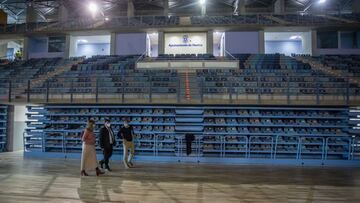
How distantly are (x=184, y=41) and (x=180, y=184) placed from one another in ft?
55.6

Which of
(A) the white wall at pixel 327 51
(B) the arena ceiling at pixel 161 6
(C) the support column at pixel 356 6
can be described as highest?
(B) the arena ceiling at pixel 161 6

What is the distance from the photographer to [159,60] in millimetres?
18766

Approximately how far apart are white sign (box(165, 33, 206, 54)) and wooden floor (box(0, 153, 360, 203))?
46.4 ft

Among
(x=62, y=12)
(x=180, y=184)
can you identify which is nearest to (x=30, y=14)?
(x=62, y=12)

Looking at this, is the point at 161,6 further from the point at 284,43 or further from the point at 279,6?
the point at 284,43

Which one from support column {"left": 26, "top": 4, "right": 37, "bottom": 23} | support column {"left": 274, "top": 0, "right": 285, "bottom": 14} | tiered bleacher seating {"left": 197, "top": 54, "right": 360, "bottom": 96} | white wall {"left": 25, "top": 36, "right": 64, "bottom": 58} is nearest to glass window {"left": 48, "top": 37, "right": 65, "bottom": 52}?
white wall {"left": 25, "top": 36, "right": 64, "bottom": 58}

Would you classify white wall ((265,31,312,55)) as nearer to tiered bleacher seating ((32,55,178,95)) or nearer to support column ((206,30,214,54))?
support column ((206,30,214,54))

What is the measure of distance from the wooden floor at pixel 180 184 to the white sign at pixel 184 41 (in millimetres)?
14150

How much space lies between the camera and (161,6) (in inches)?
996

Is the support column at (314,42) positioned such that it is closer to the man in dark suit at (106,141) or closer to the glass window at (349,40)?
the glass window at (349,40)

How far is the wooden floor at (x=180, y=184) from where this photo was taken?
17.4ft

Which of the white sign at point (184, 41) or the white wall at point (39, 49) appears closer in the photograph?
the white sign at point (184, 41)

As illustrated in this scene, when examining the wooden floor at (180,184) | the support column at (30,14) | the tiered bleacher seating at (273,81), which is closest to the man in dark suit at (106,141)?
the wooden floor at (180,184)

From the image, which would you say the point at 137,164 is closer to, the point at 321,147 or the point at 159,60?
the point at 321,147
